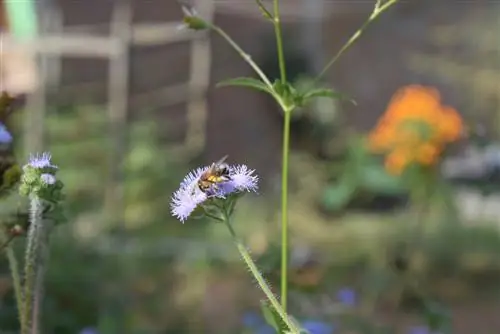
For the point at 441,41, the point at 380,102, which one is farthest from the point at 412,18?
the point at 380,102

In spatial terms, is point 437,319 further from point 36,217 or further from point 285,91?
point 36,217

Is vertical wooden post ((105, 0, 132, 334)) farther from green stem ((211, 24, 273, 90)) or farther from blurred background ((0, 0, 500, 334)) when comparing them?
green stem ((211, 24, 273, 90))

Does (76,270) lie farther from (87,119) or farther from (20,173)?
(87,119)

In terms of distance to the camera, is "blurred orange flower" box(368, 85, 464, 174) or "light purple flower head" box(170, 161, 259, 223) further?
"blurred orange flower" box(368, 85, 464, 174)

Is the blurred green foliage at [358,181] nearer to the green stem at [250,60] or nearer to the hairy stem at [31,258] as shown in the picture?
the green stem at [250,60]

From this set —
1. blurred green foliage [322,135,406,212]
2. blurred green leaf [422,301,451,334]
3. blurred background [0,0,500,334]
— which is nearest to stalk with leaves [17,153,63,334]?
blurred background [0,0,500,334]
